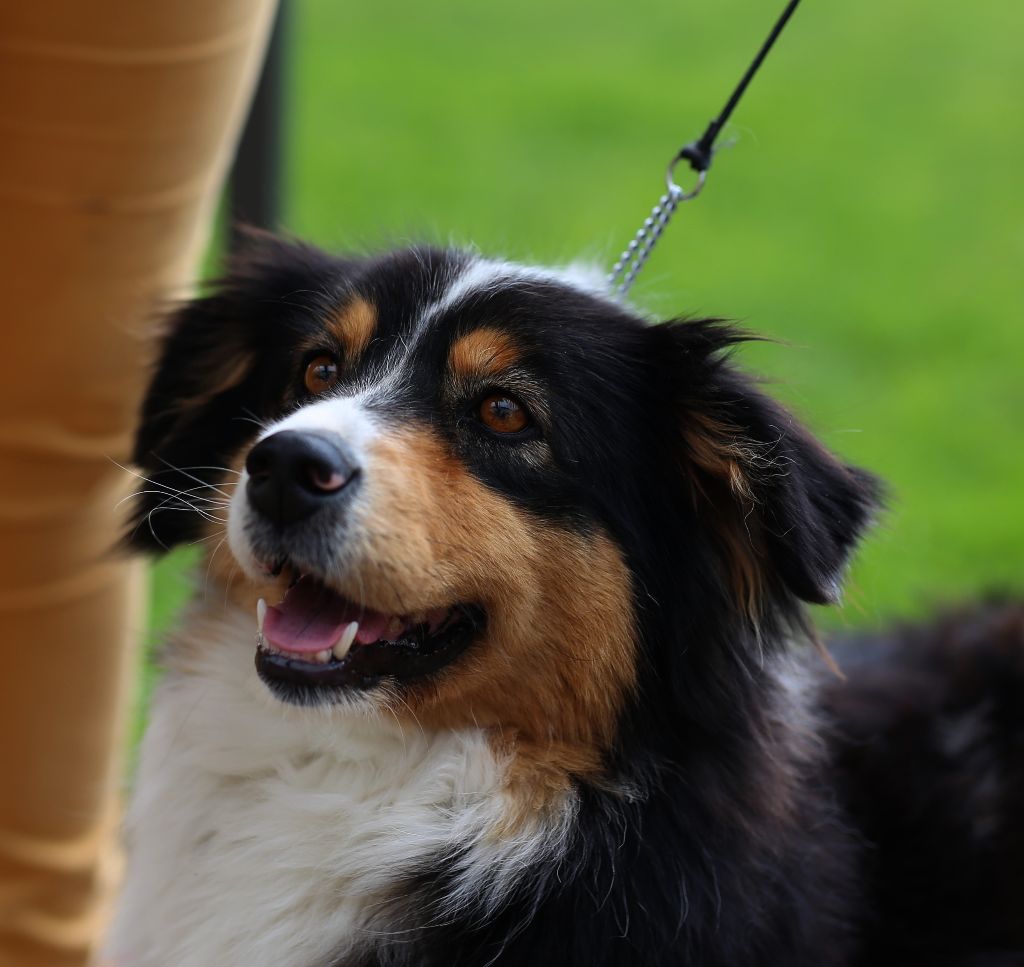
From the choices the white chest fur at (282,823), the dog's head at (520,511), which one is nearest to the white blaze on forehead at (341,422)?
the dog's head at (520,511)

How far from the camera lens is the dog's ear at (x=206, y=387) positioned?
8.65 feet

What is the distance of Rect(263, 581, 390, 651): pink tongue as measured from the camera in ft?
7.18

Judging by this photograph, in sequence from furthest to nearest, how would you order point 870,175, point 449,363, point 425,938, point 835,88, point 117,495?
1. point 835,88
2. point 870,175
3. point 117,495
4. point 449,363
5. point 425,938

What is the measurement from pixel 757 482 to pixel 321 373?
0.84 meters

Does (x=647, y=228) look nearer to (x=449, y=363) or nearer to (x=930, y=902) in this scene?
(x=449, y=363)

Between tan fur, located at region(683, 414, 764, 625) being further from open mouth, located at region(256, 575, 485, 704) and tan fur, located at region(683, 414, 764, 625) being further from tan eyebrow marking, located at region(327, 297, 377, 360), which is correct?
tan eyebrow marking, located at region(327, 297, 377, 360)

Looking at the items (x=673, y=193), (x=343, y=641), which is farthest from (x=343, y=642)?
(x=673, y=193)

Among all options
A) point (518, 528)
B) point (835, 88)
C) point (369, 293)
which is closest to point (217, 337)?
point (369, 293)

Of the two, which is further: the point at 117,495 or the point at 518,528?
the point at 117,495

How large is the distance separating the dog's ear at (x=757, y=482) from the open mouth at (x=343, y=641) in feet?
1.51

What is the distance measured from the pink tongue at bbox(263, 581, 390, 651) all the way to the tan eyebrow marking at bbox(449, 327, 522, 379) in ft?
1.46

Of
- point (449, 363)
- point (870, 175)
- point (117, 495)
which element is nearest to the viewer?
point (449, 363)

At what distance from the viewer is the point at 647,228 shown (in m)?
2.55

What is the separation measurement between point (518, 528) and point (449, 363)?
33 centimetres
